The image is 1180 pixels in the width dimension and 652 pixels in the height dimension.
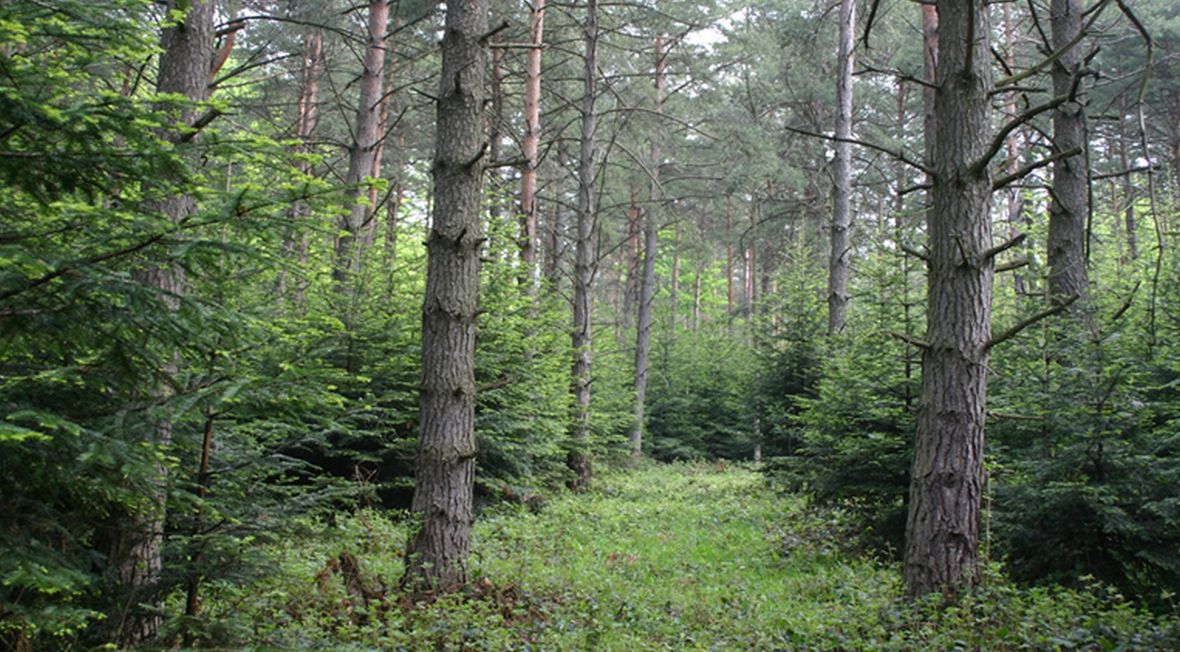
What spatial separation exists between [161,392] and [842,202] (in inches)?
548

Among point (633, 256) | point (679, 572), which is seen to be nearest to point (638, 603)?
point (679, 572)

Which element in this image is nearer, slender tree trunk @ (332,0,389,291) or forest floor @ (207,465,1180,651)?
forest floor @ (207,465,1180,651)

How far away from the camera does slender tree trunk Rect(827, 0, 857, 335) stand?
15.1 metres

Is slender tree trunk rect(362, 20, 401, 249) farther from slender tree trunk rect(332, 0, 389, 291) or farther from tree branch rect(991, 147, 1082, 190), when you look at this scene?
tree branch rect(991, 147, 1082, 190)

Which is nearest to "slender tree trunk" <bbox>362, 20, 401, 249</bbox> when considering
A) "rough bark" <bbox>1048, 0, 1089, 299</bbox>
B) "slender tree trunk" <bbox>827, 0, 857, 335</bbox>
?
"slender tree trunk" <bbox>827, 0, 857, 335</bbox>

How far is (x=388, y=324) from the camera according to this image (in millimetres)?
9969

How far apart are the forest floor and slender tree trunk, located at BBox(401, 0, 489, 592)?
15.7 inches

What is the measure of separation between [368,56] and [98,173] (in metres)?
10.2

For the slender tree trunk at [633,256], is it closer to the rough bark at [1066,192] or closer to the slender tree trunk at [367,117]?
the slender tree trunk at [367,117]

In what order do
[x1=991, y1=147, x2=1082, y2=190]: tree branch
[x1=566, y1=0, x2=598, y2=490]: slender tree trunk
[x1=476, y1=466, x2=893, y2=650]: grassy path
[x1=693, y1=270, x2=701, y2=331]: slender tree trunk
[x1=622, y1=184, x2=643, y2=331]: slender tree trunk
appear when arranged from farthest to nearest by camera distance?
[x1=693, y1=270, x2=701, y2=331]: slender tree trunk
[x1=622, y1=184, x2=643, y2=331]: slender tree trunk
[x1=566, y1=0, x2=598, y2=490]: slender tree trunk
[x1=476, y1=466, x2=893, y2=650]: grassy path
[x1=991, y1=147, x2=1082, y2=190]: tree branch

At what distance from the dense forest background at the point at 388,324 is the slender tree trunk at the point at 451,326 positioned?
0.88ft

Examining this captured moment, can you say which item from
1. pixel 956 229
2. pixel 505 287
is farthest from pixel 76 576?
pixel 505 287

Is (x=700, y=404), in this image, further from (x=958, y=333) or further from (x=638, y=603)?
(x=958, y=333)

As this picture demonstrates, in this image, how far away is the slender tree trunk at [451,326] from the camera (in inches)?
239
